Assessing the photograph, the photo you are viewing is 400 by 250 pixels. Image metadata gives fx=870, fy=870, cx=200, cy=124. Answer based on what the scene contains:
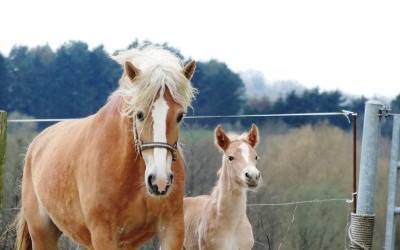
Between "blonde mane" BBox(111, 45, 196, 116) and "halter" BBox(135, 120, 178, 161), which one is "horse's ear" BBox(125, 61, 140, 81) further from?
"halter" BBox(135, 120, 178, 161)

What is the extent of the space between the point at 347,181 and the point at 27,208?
25253 mm

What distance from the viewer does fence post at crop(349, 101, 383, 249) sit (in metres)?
6.30

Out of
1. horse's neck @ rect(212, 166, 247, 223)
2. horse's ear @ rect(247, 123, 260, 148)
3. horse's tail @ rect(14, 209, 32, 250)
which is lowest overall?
horse's tail @ rect(14, 209, 32, 250)

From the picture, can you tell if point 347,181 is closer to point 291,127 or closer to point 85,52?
point 291,127

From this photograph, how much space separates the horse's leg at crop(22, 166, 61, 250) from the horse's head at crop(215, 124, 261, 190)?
174cm

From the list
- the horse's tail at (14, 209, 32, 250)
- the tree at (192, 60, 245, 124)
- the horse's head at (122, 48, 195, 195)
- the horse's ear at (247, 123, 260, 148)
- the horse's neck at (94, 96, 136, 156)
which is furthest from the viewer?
the tree at (192, 60, 245, 124)

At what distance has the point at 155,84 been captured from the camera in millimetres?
5449

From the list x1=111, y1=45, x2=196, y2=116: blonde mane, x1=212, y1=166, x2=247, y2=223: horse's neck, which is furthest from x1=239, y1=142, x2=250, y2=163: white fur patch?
x1=111, y1=45, x2=196, y2=116: blonde mane

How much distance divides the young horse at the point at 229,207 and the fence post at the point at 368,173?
5.02 ft

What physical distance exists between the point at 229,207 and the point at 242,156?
60 centimetres

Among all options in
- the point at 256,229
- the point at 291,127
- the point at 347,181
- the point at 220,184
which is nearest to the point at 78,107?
the point at 291,127

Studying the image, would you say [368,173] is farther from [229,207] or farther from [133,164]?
[229,207]

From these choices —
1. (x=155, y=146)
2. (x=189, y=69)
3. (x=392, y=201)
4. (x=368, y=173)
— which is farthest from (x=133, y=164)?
(x=392, y=201)

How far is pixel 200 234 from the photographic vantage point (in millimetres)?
8289
